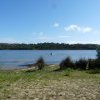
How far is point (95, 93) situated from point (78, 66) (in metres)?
19.9

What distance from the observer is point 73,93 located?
32.3 ft

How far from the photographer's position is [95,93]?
9914 mm

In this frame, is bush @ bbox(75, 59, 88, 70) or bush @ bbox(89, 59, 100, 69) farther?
bush @ bbox(75, 59, 88, 70)

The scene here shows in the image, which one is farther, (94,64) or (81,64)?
(81,64)

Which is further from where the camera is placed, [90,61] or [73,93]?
[90,61]

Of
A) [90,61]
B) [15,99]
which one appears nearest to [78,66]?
[90,61]

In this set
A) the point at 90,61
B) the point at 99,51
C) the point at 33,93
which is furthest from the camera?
the point at 99,51

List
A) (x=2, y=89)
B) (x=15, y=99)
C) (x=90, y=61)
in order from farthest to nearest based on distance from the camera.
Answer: (x=90, y=61) < (x=2, y=89) < (x=15, y=99)

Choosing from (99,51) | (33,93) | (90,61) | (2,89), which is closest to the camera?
(33,93)

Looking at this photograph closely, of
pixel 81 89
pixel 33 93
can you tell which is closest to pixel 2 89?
pixel 33 93

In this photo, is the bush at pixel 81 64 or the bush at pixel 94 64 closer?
the bush at pixel 94 64

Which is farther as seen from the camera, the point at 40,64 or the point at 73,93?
the point at 40,64

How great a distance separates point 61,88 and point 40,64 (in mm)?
22729

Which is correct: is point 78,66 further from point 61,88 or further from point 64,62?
point 61,88
